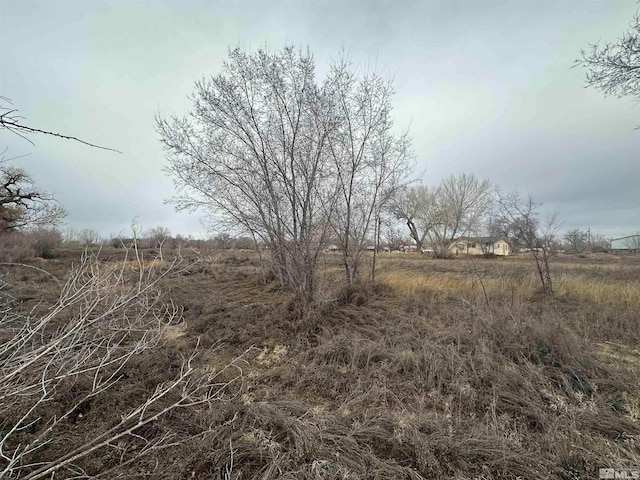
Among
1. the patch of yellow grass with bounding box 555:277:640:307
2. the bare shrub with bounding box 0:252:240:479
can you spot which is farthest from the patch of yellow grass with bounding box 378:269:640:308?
the bare shrub with bounding box 0:252:240:479

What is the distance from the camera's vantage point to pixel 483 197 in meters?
30.2

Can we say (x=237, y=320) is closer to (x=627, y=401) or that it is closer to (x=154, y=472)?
(x=154, y=472)

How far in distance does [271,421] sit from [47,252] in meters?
26.2

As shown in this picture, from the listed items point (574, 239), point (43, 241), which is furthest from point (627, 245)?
point (43, 241)

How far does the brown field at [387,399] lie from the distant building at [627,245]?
44.4 meters

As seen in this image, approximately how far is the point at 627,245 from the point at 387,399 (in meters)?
56.2

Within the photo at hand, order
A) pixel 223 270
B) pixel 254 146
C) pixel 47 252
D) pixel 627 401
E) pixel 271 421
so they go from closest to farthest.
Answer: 1. pixel 271 421
2. pixel 627 401
3. pixel 254 146
4. pixel 223 270
5. pixel 47 252

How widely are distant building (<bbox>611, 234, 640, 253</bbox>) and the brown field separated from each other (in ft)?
146

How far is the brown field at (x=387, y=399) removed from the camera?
2.02 metres

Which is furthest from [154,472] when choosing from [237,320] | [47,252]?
[47,252]

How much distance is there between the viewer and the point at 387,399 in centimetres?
291

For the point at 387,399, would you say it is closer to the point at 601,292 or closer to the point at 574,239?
the point at 601,292

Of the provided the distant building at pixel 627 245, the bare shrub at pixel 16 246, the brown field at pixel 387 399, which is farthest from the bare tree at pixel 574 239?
the bare shrub at pixel 16 246

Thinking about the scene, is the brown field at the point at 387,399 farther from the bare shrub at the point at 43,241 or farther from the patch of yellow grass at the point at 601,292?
the bare shrub at the point at 43,241
